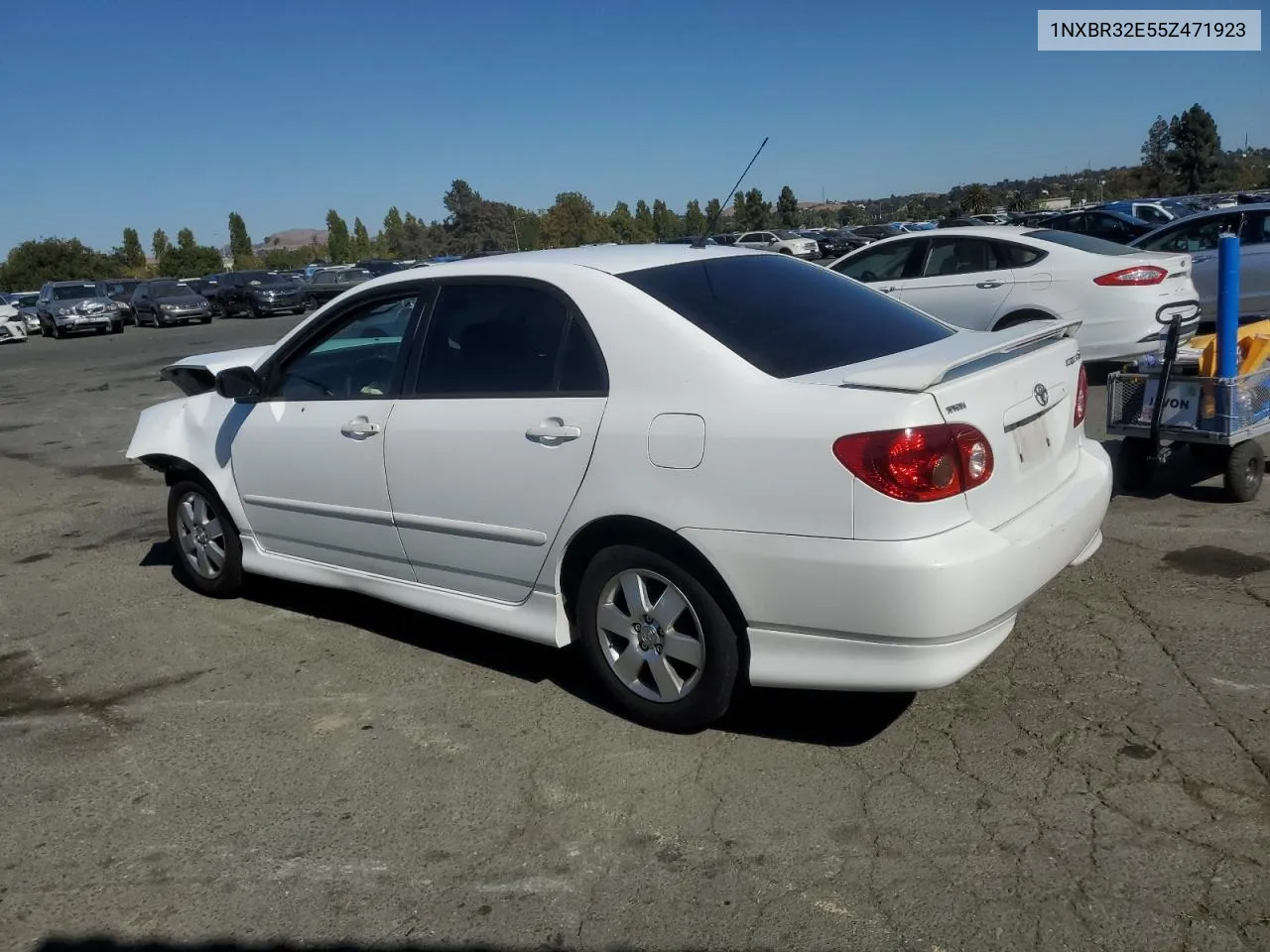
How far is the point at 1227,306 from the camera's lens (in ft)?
19.4

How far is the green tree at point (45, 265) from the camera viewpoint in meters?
75.5

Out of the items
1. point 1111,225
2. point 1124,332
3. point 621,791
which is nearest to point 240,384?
point 621,791

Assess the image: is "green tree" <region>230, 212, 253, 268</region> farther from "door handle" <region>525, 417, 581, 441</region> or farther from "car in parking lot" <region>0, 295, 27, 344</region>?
"door handle" <region>525, 417, 581, 441</region>

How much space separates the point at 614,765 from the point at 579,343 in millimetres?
1477

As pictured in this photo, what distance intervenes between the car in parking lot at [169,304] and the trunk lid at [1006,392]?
3391cm

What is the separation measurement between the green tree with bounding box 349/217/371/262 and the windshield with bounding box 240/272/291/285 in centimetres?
6033

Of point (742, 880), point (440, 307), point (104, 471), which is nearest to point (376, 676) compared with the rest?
point (440, 307)

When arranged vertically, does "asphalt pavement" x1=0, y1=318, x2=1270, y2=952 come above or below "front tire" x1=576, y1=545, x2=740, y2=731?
below

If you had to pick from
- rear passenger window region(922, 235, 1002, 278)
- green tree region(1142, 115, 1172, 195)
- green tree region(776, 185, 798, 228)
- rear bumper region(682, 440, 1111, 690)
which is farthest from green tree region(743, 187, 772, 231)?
Answer: rear bumper region(682, 440, 1111, 690)

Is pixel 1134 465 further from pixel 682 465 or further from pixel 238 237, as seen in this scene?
pixel 238 237

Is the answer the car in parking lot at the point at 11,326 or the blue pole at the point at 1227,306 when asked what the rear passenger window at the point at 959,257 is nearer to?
the blue pole at the point at 1227,306

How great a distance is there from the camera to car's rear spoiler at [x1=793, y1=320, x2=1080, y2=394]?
335 centimetres

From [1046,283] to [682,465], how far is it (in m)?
7.60

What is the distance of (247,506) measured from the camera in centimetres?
532
